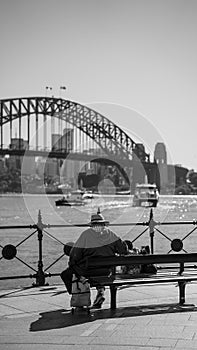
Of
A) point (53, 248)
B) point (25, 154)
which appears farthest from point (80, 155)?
point (53, 248)

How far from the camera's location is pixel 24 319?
893 cm

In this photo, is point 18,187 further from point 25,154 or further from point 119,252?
point 119,252

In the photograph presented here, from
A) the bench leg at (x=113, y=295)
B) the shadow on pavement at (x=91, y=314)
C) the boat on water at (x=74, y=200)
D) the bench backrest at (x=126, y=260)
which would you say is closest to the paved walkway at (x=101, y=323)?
the shadow on pavement at (x=91, y=314)

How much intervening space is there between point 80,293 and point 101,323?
1023mm

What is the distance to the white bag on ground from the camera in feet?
31.0

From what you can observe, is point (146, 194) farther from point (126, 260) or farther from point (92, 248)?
point (126, 260)

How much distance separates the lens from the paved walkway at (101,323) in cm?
737

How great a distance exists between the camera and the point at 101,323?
28.0 ft

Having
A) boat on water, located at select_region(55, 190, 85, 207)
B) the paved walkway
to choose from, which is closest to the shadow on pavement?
the paved walkway

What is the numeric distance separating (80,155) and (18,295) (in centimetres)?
8512

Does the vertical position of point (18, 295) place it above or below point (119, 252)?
below

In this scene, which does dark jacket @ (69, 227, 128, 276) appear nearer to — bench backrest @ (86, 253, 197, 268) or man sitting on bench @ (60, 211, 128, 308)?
man sitting on bench @ (60, 211, 128, 308)

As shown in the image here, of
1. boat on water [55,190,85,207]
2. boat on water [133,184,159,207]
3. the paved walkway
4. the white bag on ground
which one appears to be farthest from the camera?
boat on water [55,190,85,207]

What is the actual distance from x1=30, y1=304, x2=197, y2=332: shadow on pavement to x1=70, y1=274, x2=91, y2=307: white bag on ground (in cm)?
14
